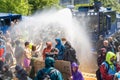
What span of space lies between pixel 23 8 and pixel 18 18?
7.42 m

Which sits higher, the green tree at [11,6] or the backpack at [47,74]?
the backpack at [47,74]

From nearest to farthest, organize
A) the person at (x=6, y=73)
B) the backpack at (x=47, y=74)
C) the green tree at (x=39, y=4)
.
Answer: the backpack at (x=47, y=74)
the person at (x=6, y=73)
the green tree at (x=39, y=4)

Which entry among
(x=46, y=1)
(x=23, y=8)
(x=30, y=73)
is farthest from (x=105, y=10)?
(x=46, y=1)

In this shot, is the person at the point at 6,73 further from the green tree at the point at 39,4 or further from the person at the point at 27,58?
the green tree at the point at 39,4

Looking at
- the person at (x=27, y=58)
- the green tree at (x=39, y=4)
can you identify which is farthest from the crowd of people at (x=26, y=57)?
the green tree at (x=39, y=4)

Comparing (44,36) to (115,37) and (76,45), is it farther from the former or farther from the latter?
(115,37)

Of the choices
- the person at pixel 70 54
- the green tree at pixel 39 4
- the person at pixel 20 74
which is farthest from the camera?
the green tree at pixel 39 4

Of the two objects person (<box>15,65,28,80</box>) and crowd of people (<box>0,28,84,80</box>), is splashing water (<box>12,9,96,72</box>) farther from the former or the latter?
person (<box>15,65,28,80</box>)

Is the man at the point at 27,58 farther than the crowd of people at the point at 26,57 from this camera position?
Yes

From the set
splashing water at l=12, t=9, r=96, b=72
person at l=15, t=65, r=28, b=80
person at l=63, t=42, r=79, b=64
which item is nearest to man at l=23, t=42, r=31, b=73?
person at l=63, t=42, r=79, b=64

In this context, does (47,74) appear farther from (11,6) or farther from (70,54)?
(11,6)

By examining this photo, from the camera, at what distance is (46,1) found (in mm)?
36594

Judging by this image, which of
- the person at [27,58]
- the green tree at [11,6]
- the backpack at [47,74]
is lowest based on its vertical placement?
the green tree at [11,6]

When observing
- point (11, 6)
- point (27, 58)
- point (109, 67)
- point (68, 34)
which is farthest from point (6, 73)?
point (11, 6)
